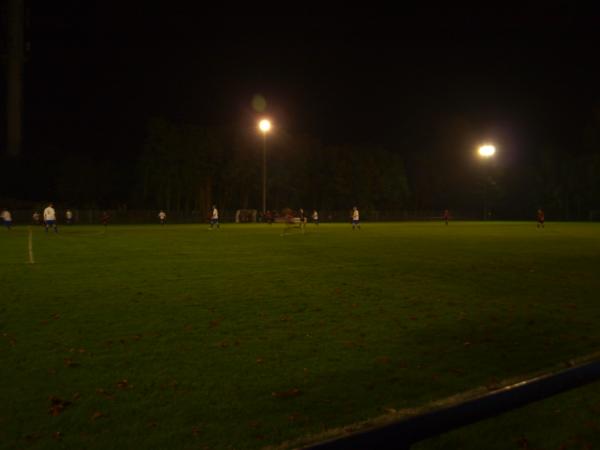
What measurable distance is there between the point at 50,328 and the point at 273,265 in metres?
9.62

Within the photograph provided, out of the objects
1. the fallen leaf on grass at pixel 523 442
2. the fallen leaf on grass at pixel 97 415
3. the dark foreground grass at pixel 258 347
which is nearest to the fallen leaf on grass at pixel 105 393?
the dark foreground grass at pixel 258 347

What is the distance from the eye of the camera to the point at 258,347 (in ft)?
24.7

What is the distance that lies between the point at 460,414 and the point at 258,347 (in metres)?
5.30

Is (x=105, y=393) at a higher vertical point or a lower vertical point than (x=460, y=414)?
lower

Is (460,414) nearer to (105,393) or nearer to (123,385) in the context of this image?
(105,393)

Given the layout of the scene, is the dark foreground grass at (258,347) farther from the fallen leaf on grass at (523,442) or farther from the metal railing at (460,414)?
the metal railing at (460,414)

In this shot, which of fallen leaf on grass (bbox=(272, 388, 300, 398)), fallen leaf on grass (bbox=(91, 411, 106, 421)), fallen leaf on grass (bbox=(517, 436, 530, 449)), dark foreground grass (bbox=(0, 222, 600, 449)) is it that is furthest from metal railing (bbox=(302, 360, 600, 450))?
fallen leaf on grass (bbox=(91, 411, 106, 421))

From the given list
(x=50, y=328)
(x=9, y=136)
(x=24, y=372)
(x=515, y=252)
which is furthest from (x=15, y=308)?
(x=9, y=136)

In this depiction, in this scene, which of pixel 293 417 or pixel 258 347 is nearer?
pixel 293 417

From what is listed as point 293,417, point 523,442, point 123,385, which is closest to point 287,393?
point 293,417

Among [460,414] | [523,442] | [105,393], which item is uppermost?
[460,414]

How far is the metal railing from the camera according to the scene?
7.20ft

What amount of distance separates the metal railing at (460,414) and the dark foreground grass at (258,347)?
2028 millimetres

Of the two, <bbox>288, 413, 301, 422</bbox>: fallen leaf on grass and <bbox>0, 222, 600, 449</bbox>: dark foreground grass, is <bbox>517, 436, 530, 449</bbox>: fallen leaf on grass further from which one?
<bbox>288, 413, 301, 422</bbox>: fallen leaf on grass
